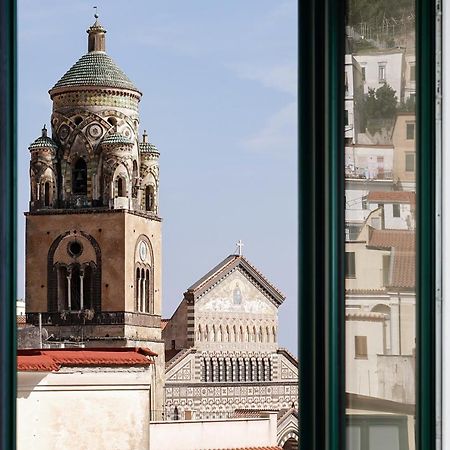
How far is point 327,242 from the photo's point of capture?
1.34m

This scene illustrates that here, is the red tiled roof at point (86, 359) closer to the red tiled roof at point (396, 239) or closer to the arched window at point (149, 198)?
the red tiled roof at point (396, 239)

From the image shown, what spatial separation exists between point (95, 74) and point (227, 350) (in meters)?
6.14

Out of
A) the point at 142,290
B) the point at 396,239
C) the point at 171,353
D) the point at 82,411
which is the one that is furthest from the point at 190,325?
the point at 396,239

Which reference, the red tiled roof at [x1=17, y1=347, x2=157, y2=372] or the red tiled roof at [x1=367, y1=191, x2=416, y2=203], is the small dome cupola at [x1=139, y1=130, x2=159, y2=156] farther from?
the red tiled roof at [x1=367, y1=191, x2=416, y2=203]

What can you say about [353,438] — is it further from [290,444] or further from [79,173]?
[79,173]

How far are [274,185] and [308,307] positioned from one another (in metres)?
21.1

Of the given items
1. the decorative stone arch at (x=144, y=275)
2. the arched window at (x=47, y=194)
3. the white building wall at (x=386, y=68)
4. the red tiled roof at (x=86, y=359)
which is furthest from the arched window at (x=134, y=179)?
the white building wall at (x=386, y=68)

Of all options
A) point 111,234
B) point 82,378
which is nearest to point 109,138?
point 111,234

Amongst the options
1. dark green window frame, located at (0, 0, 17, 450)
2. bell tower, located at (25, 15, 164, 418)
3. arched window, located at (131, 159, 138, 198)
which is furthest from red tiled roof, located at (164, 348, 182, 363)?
dark green window frame, located at (0, 0, 17, 450)

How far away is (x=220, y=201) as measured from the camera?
22797 mm

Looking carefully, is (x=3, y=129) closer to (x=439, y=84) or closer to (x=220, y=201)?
(x=439, y=84)

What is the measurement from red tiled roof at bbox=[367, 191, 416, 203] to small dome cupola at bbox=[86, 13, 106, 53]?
21709mm

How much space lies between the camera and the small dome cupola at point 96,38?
22797 mm

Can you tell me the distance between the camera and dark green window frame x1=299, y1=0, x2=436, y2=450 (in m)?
1.33
